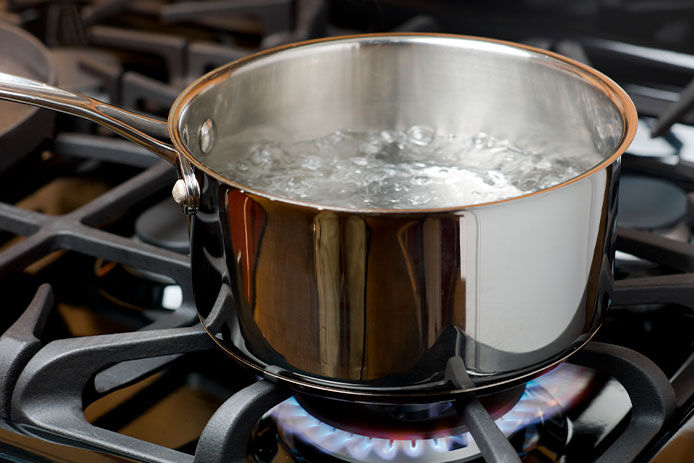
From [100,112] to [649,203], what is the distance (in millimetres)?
379

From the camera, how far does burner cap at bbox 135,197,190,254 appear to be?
56 centimetres

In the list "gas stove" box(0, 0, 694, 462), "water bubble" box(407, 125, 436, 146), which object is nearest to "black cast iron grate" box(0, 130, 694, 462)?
"gas stove" box(0, 0, 694, 462)

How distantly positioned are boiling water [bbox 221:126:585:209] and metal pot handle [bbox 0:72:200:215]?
0.29 feet

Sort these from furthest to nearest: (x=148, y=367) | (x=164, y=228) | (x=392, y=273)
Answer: (x=164, y=228)
(x=148, y=367)
(x=392, y=273)

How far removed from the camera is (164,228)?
578 mm

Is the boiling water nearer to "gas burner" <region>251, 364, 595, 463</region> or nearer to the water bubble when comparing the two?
the water bubble

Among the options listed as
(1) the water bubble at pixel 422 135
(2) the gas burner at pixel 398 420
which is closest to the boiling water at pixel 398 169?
(1) the water bubble at pixel 422 135

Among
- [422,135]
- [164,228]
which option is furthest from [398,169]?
[164,228]

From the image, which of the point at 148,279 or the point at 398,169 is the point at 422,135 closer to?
the point at 398,169

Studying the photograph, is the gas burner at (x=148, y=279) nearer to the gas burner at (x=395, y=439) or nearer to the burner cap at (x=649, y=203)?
the gas burner at (x=395, y=439)

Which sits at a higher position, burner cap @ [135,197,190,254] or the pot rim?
the pot rim

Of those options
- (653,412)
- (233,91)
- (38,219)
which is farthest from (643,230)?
(38,219)

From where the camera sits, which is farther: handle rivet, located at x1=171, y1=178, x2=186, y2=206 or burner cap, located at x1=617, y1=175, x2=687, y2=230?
burner cap, located at x1=617, y1=175, x2=687, y2=230

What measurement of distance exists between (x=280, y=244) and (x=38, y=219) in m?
0.25
